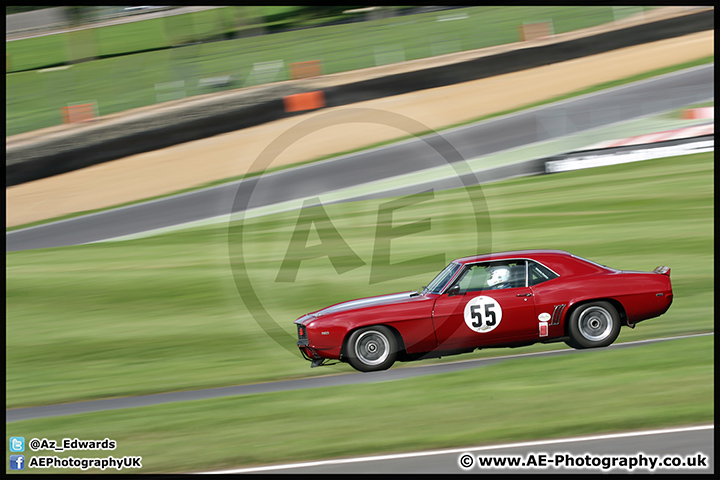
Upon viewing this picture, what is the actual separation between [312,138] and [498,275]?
1042 cm

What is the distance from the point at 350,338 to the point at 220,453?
1.73 metres

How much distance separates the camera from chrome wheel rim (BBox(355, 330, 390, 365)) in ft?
22.3

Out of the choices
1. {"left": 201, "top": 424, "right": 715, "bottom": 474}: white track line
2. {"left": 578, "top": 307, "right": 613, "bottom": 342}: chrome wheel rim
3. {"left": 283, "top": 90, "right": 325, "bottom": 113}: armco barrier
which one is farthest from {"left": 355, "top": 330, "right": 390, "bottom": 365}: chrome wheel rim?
{"left": 283, "top": 90, "right": 325, "bottom": 113}: armco barrier

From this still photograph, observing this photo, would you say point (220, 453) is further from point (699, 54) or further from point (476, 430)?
point (699, 54)

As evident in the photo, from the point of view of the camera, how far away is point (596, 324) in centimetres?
697

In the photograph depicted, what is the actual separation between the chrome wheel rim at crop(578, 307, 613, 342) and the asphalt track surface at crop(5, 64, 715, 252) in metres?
7.41

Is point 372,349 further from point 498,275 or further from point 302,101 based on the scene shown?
point 302,101

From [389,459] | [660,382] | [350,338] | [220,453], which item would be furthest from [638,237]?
[220,453]

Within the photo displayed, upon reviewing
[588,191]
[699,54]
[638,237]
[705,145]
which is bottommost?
[638,237]

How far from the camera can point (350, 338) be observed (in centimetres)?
672

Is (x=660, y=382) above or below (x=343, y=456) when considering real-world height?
above

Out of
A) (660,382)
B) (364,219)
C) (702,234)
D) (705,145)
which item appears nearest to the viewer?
(660,382)

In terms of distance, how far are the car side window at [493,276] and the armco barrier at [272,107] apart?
10554 millimetres

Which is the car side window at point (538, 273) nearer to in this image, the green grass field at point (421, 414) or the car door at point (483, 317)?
the car door at point (483, 317)
